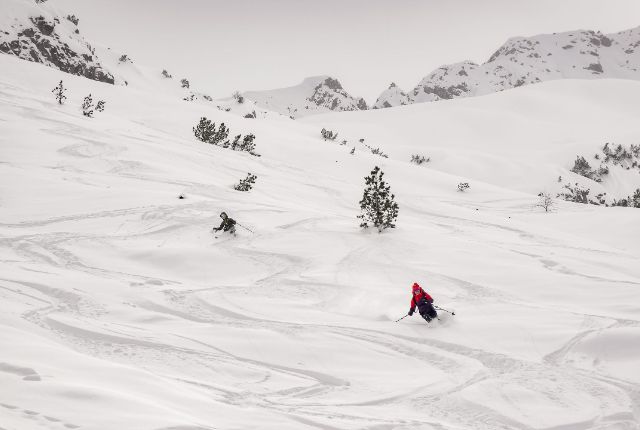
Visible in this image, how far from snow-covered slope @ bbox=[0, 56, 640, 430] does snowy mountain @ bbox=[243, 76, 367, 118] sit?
322 feet

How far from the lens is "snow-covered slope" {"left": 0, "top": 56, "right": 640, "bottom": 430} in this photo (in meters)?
3.99

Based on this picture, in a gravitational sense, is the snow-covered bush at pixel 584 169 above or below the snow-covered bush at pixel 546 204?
above

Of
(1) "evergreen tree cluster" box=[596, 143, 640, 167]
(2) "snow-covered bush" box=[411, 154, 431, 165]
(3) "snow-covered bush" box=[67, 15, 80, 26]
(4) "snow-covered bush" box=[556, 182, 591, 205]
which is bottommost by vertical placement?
(4) "snow-covered bush" box=[556, 182, 591, 205]

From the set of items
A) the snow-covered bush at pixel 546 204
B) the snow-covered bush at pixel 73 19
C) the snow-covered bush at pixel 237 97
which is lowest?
the snow-covered bush at pixel 546 204

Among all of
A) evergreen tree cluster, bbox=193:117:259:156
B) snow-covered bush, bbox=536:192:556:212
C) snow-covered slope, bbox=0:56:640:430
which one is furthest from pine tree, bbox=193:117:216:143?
snow-covered bush, bbox=536:192:556:212

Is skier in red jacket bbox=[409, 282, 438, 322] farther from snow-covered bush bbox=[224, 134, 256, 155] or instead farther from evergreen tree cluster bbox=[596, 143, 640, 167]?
evergreen tree cluster bbox=[596, 143, 640, 167]

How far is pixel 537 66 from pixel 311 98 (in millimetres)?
63295

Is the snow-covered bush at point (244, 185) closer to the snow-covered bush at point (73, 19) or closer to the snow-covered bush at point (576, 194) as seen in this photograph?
the snow-covered bush at point (576, 194)

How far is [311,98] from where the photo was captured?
124188mm

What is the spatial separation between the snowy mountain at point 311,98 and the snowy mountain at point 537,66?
978 cm

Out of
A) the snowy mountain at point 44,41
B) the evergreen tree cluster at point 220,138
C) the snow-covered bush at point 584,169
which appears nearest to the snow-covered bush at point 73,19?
the snowy mountain at point 44,41

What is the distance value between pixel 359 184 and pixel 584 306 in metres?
12.3

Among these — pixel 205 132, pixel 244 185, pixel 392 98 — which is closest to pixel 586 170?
pixel 205 132

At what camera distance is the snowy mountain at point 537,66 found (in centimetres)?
11900
